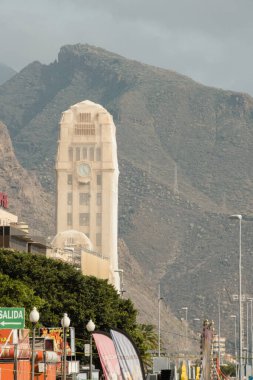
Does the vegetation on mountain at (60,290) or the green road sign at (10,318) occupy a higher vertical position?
the vegetation on mountain at (60,290)

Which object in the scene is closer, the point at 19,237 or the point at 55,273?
the point at 55,273

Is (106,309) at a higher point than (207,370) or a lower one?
higher

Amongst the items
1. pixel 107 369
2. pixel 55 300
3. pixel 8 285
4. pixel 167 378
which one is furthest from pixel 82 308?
pixel 107 369

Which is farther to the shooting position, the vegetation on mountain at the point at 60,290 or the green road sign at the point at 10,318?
the vegetation on mountain at the point at 60,290

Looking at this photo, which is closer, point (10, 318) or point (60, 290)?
point (10, 318)

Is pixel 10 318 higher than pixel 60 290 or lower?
lower

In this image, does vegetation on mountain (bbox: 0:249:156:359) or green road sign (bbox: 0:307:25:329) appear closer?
green road sign (bbox: 0:307:25:329)

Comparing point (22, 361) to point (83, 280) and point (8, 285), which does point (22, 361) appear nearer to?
point (8, 285)

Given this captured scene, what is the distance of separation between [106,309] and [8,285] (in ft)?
68.5

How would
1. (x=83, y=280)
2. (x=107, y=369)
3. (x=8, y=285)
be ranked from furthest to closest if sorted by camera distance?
(x=83, y=280) < (x=8, y=285) < (x=107, y=369)

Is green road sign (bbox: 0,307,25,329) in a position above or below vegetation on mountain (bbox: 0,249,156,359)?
below

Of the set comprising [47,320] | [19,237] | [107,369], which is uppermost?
[19,237]

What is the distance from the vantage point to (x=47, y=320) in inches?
5536

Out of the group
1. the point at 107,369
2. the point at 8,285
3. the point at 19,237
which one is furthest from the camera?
the point at 19,237
